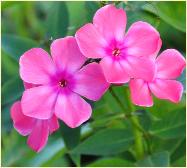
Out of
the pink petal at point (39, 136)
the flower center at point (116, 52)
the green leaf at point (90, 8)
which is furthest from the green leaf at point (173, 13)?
the pink petal at point (39, 136)

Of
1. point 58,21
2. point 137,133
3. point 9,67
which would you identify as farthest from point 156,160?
point 9,67

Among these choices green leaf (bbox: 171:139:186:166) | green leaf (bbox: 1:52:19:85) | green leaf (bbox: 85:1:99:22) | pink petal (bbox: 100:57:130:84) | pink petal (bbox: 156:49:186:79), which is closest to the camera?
pink petal (bbox: 100:57:130:84)

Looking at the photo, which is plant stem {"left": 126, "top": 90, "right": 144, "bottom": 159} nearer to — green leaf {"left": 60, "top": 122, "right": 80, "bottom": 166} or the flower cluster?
green leaf {"left": 60, "top": 122, "right": 80, "bottom": 166}

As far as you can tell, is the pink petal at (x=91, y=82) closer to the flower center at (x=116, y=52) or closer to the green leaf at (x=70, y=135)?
the flower center at (x=116, y=52)

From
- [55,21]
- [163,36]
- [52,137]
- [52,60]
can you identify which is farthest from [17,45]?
[163,36]

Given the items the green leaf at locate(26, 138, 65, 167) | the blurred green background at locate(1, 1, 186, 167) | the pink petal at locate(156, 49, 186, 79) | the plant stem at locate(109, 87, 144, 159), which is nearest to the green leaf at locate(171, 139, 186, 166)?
the blurred green background at locate(1, 1, 186, 167)

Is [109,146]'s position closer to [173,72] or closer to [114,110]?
[114,110]
